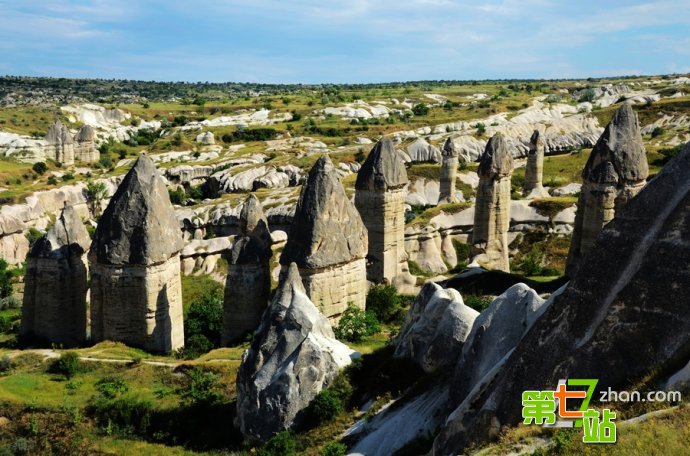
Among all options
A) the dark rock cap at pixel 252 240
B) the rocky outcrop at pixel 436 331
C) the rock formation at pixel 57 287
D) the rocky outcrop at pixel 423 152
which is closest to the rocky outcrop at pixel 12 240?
the rock formation at pixel 57 287

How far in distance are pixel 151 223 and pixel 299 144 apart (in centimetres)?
5931

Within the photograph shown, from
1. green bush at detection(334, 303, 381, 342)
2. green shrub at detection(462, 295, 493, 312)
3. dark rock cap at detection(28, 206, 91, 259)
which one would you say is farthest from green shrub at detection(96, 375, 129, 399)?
green shrub at detection(462, 295, 493, 312)

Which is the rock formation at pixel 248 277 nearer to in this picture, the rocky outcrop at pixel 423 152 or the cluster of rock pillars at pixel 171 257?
the cluster of rock pillars at pixel 171 257

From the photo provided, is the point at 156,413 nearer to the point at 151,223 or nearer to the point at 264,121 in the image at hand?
the point at 151,223

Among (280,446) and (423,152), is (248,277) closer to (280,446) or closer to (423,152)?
(280,446)

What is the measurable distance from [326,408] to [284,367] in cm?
151

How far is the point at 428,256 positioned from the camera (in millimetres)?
38938

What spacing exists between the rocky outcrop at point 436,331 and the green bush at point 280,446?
11.4 feet

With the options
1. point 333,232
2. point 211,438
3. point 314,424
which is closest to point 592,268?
point 314,424

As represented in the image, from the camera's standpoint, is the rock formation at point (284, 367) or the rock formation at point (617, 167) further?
the rock formation at point (617, 167)

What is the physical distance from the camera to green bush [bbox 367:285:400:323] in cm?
2477

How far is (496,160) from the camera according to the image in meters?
31.3

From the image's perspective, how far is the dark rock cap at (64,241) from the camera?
74.5 ft

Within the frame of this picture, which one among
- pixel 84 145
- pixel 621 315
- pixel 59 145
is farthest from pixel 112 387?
pixel 84 145
